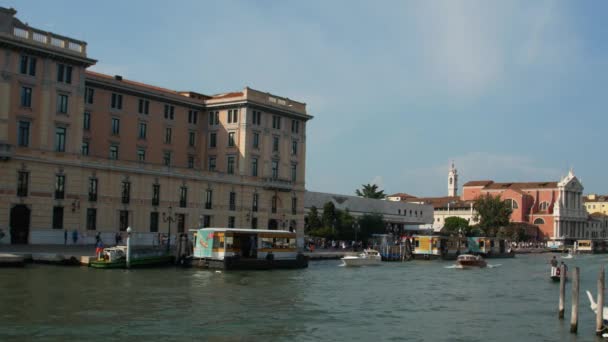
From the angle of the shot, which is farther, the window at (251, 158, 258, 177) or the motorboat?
the window at (251, 158, 258, 177)

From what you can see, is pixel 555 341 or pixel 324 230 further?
pixel 324 230

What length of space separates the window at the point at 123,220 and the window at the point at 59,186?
640 cm

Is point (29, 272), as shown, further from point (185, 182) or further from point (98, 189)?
point (185, 182)

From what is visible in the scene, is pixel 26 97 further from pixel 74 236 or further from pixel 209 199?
pixel 209 199

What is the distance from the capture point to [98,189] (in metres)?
63.9

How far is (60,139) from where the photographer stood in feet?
203

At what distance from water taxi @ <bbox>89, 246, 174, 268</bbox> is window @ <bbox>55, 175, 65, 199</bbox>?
33.9ft

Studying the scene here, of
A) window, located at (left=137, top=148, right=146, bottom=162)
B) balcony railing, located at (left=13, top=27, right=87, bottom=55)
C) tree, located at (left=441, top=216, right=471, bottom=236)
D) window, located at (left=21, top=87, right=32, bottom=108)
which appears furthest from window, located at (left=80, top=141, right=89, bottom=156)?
tree, located at (left=441, top=216, right=471, bottom=236)

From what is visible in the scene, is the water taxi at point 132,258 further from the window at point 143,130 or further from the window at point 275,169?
the window at point 275,169

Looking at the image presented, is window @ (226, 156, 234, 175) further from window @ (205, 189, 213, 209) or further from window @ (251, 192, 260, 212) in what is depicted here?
window @ (205, 189, 213, 209)

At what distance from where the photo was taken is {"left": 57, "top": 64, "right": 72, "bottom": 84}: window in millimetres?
61625

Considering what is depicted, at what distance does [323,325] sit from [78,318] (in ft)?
30.1

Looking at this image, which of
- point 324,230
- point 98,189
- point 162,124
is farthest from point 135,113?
point 324,230

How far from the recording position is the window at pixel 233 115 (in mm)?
79250
